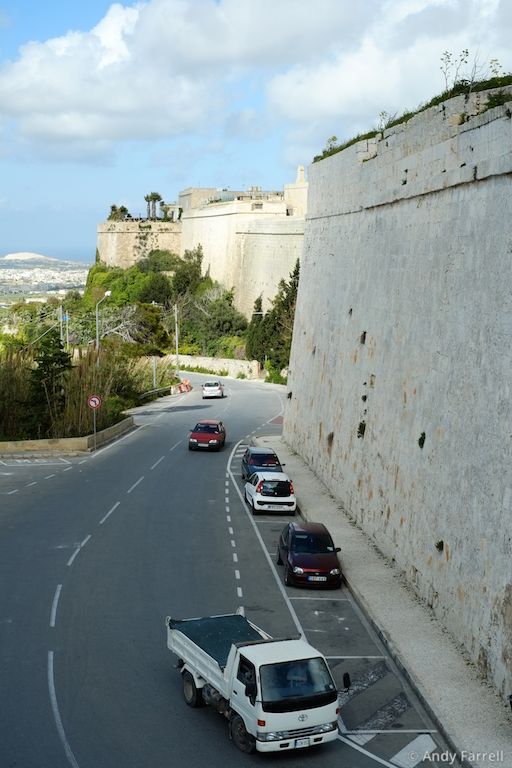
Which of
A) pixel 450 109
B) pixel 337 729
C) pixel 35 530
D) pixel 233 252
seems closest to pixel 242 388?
pixel 233 252

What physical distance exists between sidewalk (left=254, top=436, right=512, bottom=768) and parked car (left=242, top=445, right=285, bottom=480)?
7.76 metres

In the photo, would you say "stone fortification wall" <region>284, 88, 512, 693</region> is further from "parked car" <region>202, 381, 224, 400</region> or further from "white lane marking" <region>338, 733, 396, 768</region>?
"parked car" <region>202, 381, 224, 400</region>

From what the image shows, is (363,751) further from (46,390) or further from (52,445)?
(46,390)

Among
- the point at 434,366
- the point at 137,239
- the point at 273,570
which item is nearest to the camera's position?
the point at 434,366

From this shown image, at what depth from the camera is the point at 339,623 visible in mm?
19547

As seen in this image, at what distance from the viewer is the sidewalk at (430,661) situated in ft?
44.8

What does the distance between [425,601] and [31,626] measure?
23.9 ft

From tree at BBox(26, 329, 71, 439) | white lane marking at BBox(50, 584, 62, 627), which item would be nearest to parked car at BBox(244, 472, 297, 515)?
white lane marking at BBox(50, 584, 62, 627)

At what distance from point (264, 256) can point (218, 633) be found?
85460 mm

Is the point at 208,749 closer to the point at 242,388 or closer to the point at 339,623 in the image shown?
the point at 339,623

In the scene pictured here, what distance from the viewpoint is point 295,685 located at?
1366 centimetres

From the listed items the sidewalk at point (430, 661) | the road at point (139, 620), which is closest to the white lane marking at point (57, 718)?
the road at point (139, 620)

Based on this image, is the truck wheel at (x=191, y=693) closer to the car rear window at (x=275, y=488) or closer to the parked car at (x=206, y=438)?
the car rear window at (x=275, y=488)

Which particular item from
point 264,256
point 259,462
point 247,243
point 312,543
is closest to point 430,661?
point 312,543
